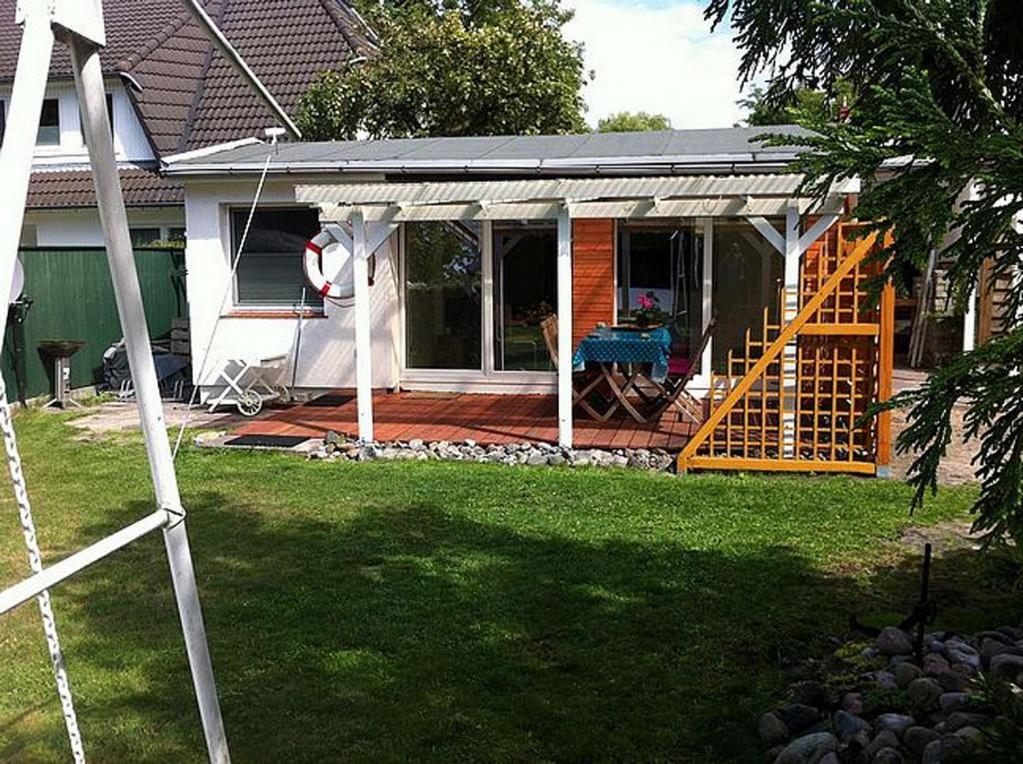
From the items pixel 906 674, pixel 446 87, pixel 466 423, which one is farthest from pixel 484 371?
pixel 906 674

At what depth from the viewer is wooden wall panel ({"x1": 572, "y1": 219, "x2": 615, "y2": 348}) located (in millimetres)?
10945

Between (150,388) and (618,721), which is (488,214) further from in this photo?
(150,388)

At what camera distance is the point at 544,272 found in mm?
11320

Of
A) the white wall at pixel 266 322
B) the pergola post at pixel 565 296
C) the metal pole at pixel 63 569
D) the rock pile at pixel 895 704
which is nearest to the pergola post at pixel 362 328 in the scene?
the pergola post at pixel 565 296

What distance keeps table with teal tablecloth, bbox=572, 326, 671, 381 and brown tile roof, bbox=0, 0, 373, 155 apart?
10.2m

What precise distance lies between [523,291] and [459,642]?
23.1 ft

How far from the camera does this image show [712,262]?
35.1 feet

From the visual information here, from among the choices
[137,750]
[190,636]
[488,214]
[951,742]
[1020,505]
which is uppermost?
[488,214]

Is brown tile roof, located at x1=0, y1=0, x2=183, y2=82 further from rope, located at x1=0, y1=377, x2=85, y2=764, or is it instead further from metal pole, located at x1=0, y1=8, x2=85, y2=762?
rope, located at x1=0, y1=377, x2=85, y2=764

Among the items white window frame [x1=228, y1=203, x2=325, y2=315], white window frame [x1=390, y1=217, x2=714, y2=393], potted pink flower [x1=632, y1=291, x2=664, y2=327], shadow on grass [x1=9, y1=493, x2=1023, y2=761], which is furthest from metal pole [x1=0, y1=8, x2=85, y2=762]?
white window frame [x1=228, y1=203, x2=325, y2=315]

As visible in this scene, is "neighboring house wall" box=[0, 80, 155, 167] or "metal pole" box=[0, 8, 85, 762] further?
"neighboring house wall" box=[0, 80, 155, 167]

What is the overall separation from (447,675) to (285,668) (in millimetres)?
714

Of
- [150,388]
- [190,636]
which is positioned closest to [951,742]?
[190,636]

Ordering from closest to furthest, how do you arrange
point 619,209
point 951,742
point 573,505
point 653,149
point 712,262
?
1. point 951,742
2. point 573,505
3. point 619,209
4. point 653,149
5. point 712,262
